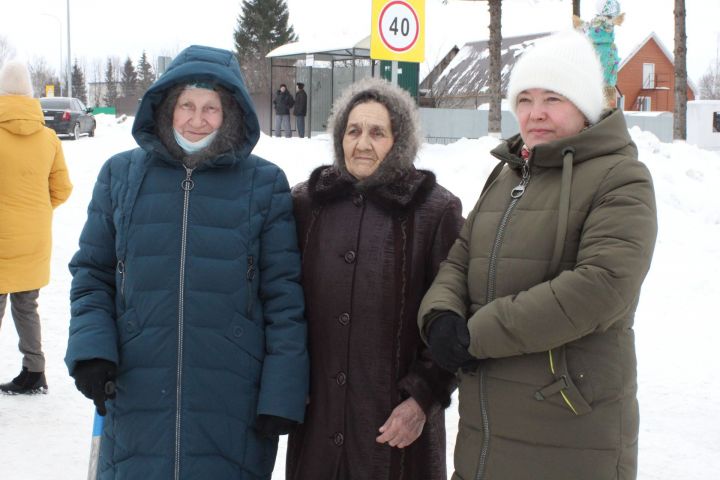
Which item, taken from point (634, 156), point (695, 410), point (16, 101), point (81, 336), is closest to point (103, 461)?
point (81, 336)

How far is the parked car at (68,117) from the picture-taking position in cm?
2270

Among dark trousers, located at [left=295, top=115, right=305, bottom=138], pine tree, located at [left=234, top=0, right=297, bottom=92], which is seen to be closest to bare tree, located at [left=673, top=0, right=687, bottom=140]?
dark trousers, located at [left=295, top=115, right=305, bottom=138]

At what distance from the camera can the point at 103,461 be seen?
260 cm

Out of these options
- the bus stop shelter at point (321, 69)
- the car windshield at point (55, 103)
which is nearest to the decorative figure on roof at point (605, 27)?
the bus stop shelter at point (321, 69)

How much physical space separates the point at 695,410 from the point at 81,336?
383 centimetres

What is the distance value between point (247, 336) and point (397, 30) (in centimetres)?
502

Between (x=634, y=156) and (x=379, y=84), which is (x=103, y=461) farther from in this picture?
(x=634, y=156)

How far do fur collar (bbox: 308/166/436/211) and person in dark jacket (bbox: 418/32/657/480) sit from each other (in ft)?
1.17

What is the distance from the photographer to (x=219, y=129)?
2670 mm

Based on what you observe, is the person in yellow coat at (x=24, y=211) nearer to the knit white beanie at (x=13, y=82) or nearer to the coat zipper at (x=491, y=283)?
the knit white beanie at (x=13, y=82)

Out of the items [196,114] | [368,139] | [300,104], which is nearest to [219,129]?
[196,114]

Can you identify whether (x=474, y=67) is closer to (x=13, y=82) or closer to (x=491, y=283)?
(x=13, y=82)

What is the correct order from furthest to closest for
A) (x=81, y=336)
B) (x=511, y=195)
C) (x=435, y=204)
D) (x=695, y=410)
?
1. (x=695, y=410)
2. (x=435, y=204)
3. (x=81, y=336)
4. (x=511, y=195)

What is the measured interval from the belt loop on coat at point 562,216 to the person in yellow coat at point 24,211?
3.75 metres
